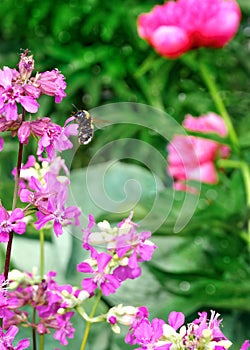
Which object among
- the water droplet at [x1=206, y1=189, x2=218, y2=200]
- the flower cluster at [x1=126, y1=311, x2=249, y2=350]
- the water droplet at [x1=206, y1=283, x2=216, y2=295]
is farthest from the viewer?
the water droplet at [x1=206, y1=189, x2=218, y2=200]

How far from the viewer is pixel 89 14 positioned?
1.88m

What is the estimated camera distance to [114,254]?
1.54ft

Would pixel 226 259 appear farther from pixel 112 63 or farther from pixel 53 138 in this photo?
pixel 112 63

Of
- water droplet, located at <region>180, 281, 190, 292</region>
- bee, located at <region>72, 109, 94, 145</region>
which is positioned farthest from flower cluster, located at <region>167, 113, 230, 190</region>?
bee, located at <region>72, 109, 94, 145</region>

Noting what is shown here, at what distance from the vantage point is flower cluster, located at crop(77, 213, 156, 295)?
458 mm

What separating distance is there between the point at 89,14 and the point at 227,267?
3.53 feet

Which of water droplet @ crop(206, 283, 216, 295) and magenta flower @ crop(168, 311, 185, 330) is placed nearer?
magenta flower @ crop(168, 311, 185, 330)

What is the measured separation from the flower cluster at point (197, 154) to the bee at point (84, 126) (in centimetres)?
50

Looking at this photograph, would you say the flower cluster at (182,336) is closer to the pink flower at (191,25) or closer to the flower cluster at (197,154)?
the flower cluster at (197,154)

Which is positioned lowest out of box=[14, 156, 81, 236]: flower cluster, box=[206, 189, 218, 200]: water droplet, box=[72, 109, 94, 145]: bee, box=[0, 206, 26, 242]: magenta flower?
box=[0, 206, 26, 242]: magenta flower

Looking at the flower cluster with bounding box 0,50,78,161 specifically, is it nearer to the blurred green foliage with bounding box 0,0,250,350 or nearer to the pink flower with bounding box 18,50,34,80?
the pink flower with bounding box 18,50,34,80

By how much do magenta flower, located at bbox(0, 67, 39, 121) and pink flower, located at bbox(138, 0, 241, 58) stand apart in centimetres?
71

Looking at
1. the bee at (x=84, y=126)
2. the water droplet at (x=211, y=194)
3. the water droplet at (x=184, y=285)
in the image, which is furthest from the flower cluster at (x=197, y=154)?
the bee at (x=84, y=126)

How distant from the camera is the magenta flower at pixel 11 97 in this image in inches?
15.9
